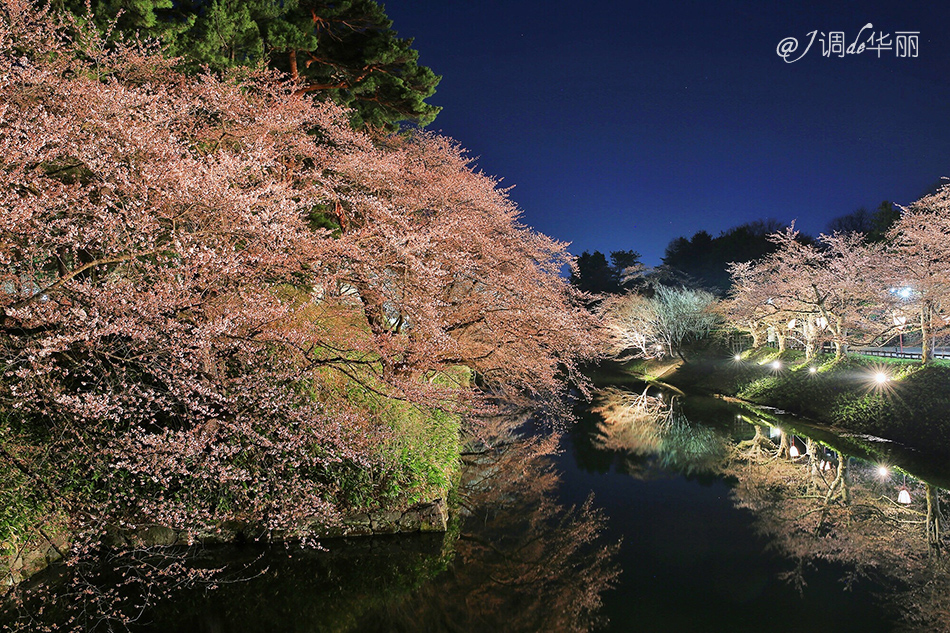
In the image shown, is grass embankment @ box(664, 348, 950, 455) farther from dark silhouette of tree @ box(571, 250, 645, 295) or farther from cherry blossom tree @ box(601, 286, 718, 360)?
dark silhouette of tree @ box(571, 250, 645, 295)

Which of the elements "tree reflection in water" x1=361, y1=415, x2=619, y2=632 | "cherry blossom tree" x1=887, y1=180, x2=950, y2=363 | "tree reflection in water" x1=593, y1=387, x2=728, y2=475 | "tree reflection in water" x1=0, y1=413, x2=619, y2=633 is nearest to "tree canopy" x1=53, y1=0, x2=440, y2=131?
"tree reflection in water" x1=0, y1=413, x2=619, y2=633

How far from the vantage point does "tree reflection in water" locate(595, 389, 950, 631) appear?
7629 millimetres

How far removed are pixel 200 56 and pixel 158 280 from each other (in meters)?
6.91

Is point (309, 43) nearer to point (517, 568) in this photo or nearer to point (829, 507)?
point (517, 568)

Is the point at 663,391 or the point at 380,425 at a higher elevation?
the point at 663,391

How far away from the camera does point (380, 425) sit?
29.1ft

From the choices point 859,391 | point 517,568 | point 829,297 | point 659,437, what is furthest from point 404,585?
point 829,297

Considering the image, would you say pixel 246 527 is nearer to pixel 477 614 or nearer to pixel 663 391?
pixel 477 614

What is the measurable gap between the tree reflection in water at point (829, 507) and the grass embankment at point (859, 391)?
7.72 ft

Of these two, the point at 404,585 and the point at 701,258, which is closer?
the point at 404,585

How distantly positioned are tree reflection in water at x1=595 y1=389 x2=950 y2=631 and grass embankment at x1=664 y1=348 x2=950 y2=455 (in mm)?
2353

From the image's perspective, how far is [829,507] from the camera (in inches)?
418

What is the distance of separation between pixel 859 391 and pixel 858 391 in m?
0.03

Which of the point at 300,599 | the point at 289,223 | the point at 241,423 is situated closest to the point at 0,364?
the point at 241,423
